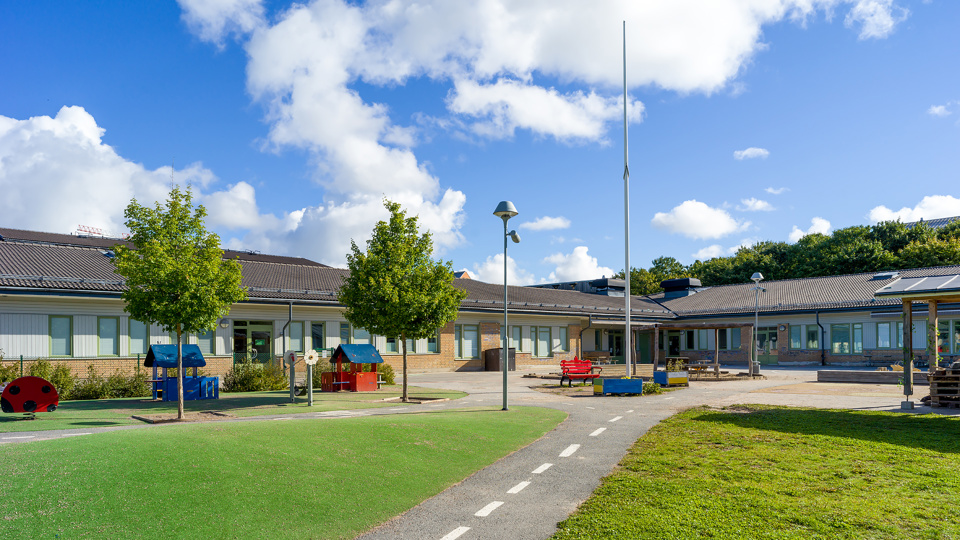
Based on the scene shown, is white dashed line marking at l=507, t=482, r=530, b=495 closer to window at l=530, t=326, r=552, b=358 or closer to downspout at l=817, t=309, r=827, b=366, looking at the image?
window at l=530, t=326, r=552, b=358

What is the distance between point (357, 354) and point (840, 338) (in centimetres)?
3109

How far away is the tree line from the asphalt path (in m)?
38.6

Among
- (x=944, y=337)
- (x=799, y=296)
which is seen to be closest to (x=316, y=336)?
(x=799, y=296)

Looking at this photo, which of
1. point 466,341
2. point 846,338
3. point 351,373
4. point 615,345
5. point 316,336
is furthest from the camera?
point 615,345

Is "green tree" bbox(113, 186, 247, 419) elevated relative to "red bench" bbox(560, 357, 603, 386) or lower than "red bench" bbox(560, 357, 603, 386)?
elevated

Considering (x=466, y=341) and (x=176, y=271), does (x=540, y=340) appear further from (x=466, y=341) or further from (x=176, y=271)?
(x=176, y=271)

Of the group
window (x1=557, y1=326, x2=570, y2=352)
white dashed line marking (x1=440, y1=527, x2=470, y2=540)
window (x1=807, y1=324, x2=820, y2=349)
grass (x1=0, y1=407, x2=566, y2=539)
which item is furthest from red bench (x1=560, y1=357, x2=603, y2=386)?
window (x1=807, y1=324, x2=820, y2=349)

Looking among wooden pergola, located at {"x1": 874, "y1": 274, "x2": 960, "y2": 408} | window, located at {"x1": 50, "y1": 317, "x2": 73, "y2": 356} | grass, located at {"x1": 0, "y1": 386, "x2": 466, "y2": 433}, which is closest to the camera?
grass, located at {"x1": 0, "y1": 386, "x2": 466, "y2": 433}

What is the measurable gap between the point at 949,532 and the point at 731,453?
155 inches

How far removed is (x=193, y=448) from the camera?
741cm

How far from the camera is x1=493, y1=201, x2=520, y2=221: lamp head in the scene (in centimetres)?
1585

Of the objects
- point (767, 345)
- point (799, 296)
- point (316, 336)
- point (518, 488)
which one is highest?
point (799, 296)

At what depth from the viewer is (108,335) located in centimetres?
2311

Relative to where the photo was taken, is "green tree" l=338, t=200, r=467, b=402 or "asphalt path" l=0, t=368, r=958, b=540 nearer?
"asphalt path" l=0, t=368, r=958, b=540
